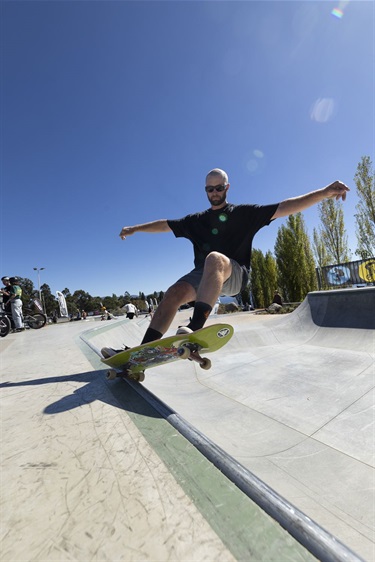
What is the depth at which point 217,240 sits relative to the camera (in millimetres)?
2506

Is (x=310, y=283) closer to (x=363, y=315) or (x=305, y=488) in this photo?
(x=363, y=315)

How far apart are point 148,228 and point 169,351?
1.44 metres

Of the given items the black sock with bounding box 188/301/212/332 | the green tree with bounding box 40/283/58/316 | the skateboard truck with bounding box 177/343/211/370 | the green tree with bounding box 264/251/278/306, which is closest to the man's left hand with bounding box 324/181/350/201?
the black sock with bounding box 188/301/212/332

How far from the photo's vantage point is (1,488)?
888 mm

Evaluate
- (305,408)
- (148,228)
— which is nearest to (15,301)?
(148,228)

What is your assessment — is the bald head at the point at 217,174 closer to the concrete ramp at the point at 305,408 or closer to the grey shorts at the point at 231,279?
the grey shorts at the point at 231,279

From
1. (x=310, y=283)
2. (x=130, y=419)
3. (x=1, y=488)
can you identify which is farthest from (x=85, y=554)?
(x=310, y=283)

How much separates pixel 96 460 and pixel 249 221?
217cm

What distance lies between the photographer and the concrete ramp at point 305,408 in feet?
6.59

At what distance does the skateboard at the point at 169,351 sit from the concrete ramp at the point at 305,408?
1.28m

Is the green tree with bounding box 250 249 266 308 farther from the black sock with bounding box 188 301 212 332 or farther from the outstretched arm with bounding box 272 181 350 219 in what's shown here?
the black sock with bounding box 188 301 212 332

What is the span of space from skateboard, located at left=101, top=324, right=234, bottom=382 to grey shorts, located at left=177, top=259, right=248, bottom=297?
46 cm

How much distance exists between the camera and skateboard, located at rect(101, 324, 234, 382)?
75.5 inches

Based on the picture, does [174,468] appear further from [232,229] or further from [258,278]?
[258,278]
